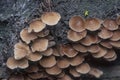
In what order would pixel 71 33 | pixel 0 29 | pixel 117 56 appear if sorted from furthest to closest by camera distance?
pixel 117 56 < pixel 0 29 < pixel 71 33

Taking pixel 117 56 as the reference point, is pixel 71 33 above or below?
above

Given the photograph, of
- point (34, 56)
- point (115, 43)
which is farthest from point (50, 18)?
point (115, 43)

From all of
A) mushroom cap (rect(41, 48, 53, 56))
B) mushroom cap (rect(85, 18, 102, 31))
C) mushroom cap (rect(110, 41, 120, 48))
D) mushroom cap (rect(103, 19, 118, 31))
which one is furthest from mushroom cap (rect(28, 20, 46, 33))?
mushroom cap (rect(110, 41, 120, 48))

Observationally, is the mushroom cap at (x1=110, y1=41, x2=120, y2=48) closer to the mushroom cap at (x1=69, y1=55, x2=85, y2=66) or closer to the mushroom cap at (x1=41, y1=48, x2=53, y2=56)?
the mushroom cap at (x1=69, y1=55, x2=85, y2=66)

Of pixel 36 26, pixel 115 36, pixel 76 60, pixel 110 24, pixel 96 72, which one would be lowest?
pixel 96 72

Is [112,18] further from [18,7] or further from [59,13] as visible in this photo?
[18,7]

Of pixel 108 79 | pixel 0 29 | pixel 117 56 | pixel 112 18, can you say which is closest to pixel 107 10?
pixel 112 18

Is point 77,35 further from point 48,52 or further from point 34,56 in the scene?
point 34,56
